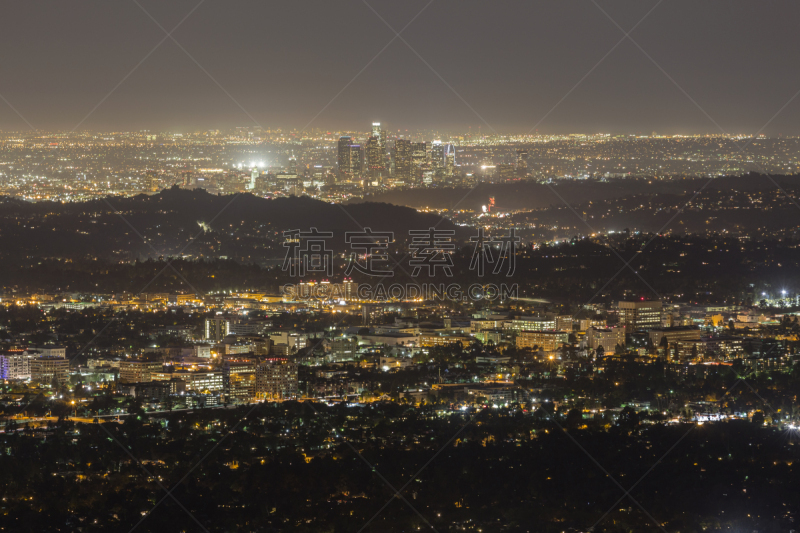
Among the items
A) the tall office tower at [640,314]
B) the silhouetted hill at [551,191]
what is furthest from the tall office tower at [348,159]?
the tall office tower at [640,314]

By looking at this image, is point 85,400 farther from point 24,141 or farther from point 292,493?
point 24,141

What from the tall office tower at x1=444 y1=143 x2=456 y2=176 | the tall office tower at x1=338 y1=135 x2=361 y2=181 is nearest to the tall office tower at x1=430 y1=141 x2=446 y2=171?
the tall office tower at x1=444 y1=143 x2=456 y2=176

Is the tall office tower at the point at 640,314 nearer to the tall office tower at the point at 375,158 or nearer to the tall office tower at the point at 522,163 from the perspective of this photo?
the tall office tower at the point at 375,158

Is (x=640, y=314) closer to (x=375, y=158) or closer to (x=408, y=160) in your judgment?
(x=408, y=160)

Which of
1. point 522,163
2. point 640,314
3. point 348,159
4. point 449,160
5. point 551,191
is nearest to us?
point 640,314

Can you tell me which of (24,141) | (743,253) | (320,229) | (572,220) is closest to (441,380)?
(743,253)

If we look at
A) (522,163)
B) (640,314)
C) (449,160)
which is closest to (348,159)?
(449,160)
